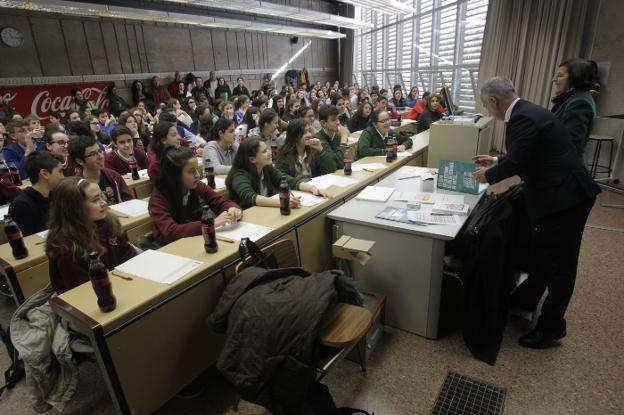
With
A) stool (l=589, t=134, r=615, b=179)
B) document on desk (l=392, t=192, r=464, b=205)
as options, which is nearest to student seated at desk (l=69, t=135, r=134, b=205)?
document on desk (l=392, t=192, r=464, b=205)

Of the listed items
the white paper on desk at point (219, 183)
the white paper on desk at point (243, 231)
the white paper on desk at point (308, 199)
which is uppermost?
the white paper on desk at point (308, 199)

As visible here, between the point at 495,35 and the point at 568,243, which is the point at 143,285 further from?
the point at 495,35

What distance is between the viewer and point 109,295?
1.41 metres

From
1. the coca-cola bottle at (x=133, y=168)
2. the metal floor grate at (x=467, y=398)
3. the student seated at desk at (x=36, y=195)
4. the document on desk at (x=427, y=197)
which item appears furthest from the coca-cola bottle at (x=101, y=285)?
the coca-cola bottle at (x=133, y=168)

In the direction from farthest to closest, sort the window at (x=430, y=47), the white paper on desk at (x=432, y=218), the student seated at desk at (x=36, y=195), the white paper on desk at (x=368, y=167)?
the window at (x=430, y=47)
the white paper on desk at (x=368, y=167)
the student seated at desk at (x=36, y=195)
the white paper on desk at (x=432, y=218)

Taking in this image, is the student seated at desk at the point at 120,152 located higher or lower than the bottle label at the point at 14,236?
higher

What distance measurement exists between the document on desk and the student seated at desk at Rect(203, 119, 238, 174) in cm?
191

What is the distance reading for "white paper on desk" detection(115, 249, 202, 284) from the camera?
65.1 inches

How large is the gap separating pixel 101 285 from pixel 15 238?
105 cm

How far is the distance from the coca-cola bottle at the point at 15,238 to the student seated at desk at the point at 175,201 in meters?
0.68

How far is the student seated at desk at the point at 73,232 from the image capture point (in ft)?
5.72

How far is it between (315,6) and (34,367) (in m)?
14.5

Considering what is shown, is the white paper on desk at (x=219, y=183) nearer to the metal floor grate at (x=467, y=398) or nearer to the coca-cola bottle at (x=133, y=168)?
the coca-cola bottle at (x=133, y=168)

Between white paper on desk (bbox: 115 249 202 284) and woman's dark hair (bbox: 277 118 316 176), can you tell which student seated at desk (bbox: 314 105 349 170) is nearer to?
woman's dark hair (bbox: 277 118 316 176)
